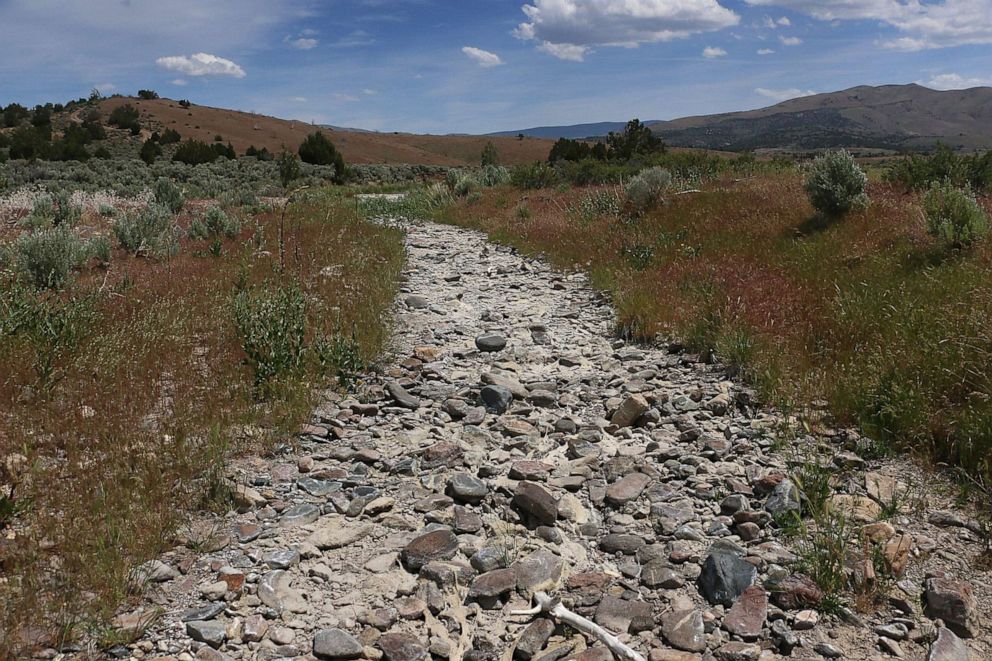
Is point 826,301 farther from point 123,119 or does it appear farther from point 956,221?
point 123,119

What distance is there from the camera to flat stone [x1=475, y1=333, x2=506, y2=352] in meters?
7.68

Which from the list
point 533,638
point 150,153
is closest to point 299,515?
point 533,638

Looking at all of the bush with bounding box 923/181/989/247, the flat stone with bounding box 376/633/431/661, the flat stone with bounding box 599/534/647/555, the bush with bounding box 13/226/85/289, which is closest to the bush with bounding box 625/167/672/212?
the bush with bounding box 923/181/989/247

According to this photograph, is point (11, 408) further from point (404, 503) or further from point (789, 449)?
point (789, 449)

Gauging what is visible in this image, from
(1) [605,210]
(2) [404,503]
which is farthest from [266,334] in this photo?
(1) [605,210]

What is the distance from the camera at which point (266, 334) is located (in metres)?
6.30

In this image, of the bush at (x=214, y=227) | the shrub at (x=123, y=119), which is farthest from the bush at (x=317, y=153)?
the bush at (x=214, y=227)

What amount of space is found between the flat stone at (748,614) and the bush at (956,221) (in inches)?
260

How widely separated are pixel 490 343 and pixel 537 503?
373cm

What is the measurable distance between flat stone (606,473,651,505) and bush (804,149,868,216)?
8.52 meters

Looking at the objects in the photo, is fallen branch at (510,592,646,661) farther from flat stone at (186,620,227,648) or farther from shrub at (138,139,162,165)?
shrub at (138,139,162,165)

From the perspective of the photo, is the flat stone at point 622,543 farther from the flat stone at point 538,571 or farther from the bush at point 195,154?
the bush at point 195,154

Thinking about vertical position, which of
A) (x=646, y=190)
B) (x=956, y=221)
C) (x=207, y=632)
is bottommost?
(x=207, y=632)

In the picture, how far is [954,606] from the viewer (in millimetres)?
2994
